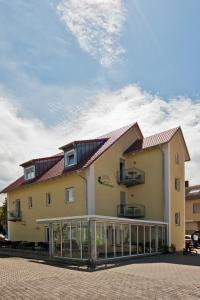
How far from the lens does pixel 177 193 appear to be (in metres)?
26.9

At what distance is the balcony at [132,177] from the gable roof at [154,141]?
1562mm

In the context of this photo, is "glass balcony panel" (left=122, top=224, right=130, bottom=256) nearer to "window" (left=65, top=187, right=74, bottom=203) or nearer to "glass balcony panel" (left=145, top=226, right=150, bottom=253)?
"glass balcony panel" (left=145, top=226, right=150, bottom=253)

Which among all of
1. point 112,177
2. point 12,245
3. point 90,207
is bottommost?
point 12,245

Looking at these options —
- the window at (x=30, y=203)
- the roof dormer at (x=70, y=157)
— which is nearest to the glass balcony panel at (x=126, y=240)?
the roof dormer at (x=70, y=157)

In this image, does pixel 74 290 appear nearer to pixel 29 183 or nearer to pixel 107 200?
pixel 107 200

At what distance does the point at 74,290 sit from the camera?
10.7 m

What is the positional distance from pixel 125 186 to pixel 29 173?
929cm

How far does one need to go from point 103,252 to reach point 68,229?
7.90 ft

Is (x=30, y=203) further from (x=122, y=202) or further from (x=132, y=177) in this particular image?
(x=132, y=177)

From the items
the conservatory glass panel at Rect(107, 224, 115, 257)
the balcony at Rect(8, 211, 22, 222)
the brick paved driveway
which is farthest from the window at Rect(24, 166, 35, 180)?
the brick paved driveway

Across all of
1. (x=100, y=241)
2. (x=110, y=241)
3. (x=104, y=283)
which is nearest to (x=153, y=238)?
(x=110, y=241)

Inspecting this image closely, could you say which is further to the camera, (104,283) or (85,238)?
(85,238)

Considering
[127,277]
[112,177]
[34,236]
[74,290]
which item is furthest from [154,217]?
[74,290]

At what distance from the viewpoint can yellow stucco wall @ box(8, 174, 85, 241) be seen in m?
25.8
